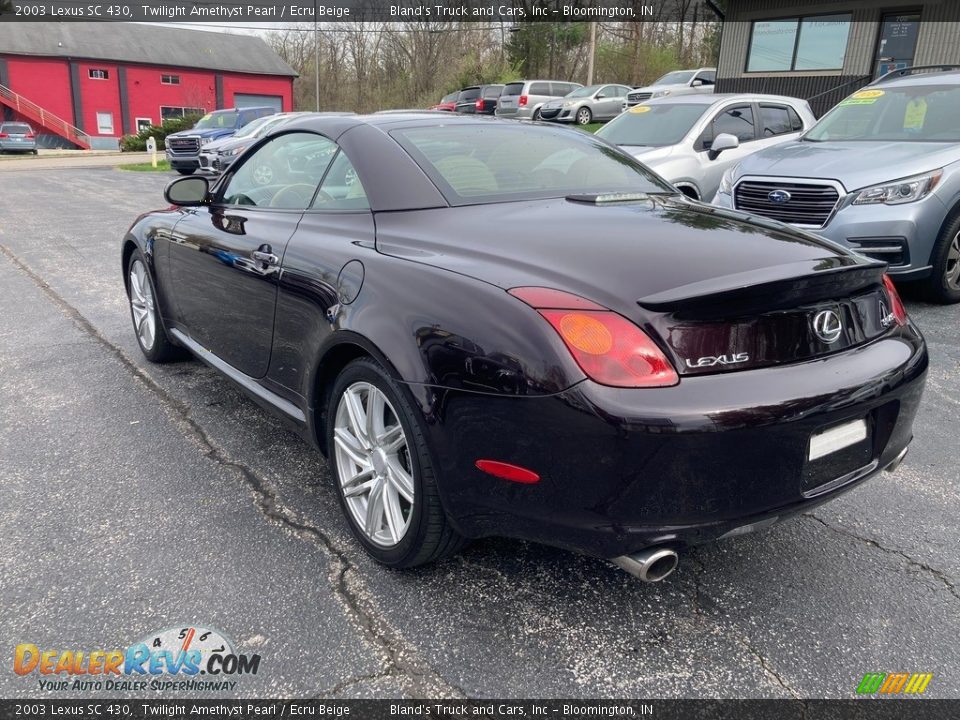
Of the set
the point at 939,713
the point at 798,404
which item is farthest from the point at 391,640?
the point at 939,713

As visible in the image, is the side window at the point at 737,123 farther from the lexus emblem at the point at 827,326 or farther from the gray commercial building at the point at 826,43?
the gray commercial building at the point at 826,43

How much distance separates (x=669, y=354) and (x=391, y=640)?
3.88ft

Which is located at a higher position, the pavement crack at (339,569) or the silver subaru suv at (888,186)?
the silver subaru suv at (888,186)

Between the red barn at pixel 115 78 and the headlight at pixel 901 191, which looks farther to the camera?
the red barn at pixel 115 78

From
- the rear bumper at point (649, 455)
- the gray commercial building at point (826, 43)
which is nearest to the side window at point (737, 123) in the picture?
the rear bumper at point (649, 455)

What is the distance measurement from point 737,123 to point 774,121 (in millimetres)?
686

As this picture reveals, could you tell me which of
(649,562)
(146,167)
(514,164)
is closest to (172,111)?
(146,167)

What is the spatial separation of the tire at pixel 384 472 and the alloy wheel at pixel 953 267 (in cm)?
518

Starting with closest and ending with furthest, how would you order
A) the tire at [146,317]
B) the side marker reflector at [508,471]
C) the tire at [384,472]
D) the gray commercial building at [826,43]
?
the side marker reflector at [508,471]
the tire at [384,472]
the tire at [146,317]
the gray commercial building at [826,43]

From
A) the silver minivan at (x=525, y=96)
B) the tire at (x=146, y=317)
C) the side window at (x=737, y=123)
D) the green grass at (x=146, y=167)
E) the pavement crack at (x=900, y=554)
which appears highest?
the silver minivan at (x=525, y=96)

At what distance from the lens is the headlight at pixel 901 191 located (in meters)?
5.64

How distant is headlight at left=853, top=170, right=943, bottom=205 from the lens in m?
5.64

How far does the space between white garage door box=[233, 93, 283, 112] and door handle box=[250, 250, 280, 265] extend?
52720mm

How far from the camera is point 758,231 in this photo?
2.64m
